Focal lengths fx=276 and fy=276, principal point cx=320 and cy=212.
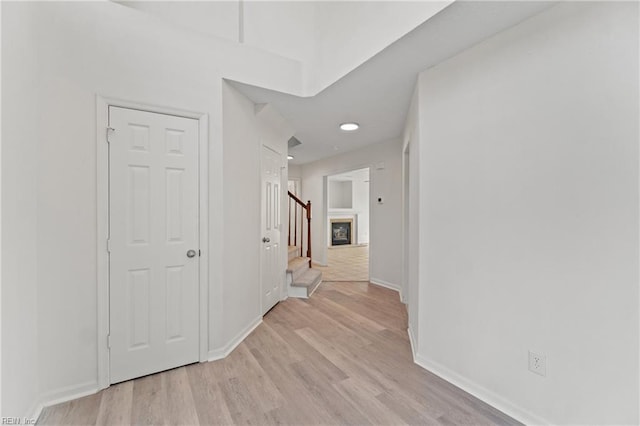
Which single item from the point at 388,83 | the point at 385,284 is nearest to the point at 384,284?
the point at 385,284

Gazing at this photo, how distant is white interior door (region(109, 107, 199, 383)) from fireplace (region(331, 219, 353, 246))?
7628mm

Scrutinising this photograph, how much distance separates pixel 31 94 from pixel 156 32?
3.03 ft

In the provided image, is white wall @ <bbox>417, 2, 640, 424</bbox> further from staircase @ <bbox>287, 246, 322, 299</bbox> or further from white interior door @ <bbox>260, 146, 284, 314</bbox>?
staircase @ <bbox>287, 246, 322, 299</bbox>

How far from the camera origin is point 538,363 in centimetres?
159

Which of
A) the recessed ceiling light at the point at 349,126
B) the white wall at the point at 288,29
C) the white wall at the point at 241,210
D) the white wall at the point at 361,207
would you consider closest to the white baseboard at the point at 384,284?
the white wall at the point at 241,210

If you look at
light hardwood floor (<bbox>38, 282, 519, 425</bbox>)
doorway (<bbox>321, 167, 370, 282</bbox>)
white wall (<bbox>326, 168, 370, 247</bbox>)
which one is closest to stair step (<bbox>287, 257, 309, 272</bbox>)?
light hardwood floor (<bbox>38, 282, 519, 425</bbox>)

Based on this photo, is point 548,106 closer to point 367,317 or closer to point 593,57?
point 593,57

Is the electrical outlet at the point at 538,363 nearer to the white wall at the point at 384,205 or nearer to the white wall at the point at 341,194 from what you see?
the white wall at the point at 384,205

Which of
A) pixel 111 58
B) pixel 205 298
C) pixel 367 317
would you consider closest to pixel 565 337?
pixel 367 317

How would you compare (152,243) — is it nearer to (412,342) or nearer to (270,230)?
(270,230)

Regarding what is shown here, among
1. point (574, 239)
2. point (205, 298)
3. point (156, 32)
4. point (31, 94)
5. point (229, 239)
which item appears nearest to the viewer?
→ point (574, 239)

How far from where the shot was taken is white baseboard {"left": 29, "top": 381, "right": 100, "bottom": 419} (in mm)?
1696

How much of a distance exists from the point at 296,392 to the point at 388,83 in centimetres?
256

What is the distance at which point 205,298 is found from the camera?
2.31 metres
